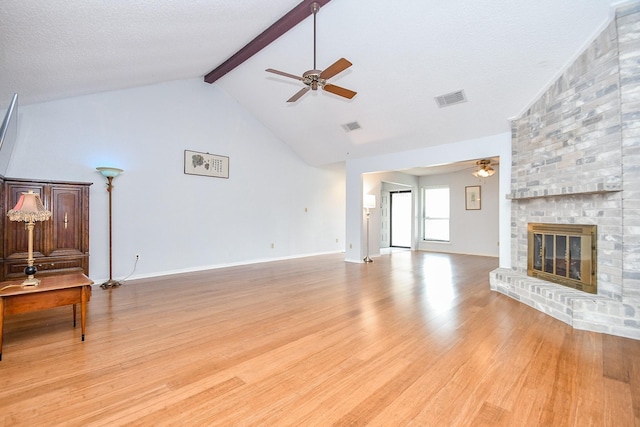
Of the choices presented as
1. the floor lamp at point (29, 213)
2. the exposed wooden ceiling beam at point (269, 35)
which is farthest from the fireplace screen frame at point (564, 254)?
the floor lamp at point (29, 213)

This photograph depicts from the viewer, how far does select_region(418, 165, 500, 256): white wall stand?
8281 mm

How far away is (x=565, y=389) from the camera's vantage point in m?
1.92

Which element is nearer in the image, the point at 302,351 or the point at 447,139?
the point at 302,351

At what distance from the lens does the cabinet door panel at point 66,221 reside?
414 centimetres

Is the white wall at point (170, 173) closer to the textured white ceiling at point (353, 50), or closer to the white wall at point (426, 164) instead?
the textured white ceiling at point (353, 50)

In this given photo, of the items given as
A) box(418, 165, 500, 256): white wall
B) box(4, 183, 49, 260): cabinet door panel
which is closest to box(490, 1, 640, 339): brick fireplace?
box(418, 165, 500, 256): white wall

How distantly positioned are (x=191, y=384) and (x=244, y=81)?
18.0 feet

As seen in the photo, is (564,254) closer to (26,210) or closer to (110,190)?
(26,210)

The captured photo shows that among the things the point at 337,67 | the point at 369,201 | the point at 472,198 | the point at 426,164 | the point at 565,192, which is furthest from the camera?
the point at 472,198

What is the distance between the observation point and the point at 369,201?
761 cm

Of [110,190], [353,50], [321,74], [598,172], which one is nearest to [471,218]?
[598,172]

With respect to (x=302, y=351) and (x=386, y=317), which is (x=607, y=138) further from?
(x=302, y=351)

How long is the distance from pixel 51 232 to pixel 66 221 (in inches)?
8.8

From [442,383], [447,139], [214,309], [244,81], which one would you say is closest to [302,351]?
[442,383]
